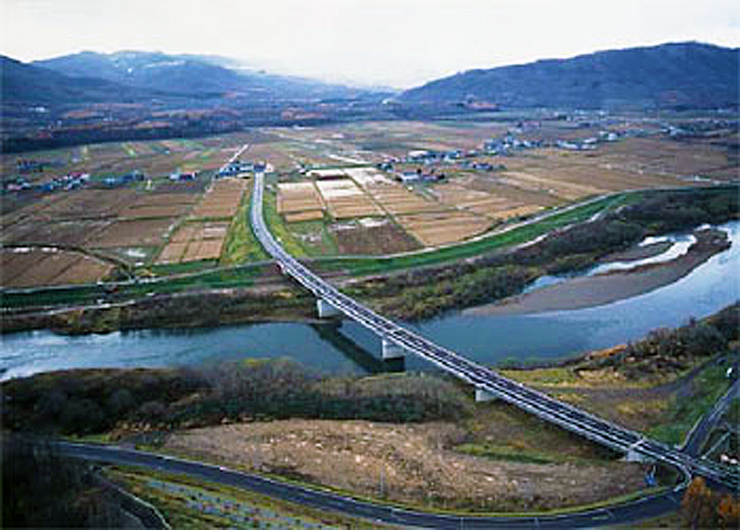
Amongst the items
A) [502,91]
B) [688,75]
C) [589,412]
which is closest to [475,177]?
[589,412]

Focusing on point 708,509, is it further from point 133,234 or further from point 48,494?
point 133,234

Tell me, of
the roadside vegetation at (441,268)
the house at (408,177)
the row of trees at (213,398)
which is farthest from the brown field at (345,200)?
the row of trees at (213,398)

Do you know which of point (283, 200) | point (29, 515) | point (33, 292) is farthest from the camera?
point (283, 200)

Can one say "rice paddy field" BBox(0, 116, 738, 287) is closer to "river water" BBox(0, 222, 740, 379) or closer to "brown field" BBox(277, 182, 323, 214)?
"brown field" BBox(277, 182, 323, 214)

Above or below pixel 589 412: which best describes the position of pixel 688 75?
above

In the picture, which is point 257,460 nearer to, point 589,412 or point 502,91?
point 589,412

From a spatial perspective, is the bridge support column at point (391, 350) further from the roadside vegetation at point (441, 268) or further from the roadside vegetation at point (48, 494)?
the roadside vegetation at point (48, 494)

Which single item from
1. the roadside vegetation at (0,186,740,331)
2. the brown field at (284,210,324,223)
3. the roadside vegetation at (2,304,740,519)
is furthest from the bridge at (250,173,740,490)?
the brown field at (284,210,324,223)
